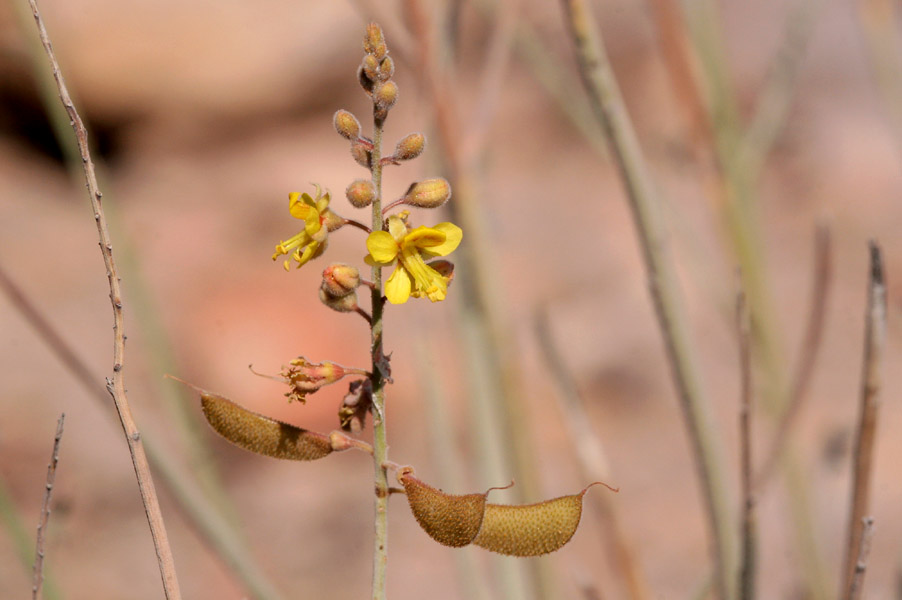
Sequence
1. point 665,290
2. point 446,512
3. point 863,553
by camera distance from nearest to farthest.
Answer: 1. point 446,512
2. point 863,553
3. point 665,290

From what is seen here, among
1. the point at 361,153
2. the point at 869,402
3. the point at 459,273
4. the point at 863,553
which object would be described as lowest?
the point at 863,553

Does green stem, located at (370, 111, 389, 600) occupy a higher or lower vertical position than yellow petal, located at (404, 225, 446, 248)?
lower

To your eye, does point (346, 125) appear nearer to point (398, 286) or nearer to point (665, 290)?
point (398, 286)

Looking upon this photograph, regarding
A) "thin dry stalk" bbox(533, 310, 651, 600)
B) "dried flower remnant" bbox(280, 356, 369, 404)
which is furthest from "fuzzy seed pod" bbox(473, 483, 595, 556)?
"thin dry stalk" bbox(533, 310, 651, 600)

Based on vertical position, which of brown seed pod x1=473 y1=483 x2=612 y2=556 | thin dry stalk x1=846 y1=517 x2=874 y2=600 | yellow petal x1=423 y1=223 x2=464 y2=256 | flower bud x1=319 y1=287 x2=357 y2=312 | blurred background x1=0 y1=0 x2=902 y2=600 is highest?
blurred background x1=0 y1=0 x2=902 y2=600

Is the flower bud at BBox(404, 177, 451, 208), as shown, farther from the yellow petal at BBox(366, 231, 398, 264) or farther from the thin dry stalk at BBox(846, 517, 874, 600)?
the thin dry stalk at BBox(846, 517, 874, 600)

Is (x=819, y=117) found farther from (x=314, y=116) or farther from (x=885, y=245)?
(x=314, y=116)

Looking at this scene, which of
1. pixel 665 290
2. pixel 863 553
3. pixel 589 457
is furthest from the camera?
pixel 589 457

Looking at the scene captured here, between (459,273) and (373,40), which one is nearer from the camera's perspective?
(373,40)

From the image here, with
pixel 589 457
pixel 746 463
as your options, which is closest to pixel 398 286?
pixel 746 463
